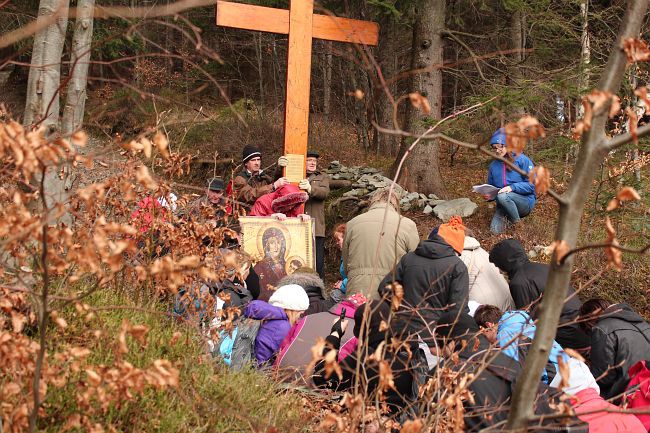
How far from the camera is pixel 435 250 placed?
5.97 metres

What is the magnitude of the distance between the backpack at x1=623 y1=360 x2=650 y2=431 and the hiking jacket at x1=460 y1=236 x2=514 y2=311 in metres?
1.67

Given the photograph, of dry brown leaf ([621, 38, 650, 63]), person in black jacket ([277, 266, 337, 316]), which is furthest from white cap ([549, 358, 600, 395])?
dry brown leaf ([621, 38, 650, 63])

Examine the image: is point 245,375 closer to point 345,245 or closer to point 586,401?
point 586,401

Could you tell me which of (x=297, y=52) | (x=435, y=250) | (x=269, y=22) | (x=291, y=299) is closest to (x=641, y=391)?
(x=435, y=250)

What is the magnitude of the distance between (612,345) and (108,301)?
3652mm

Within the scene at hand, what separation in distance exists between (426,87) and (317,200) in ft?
10.3

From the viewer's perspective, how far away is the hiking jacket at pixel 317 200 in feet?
28.9

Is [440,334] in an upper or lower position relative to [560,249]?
lower

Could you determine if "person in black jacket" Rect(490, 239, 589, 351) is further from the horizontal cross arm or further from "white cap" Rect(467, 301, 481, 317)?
the horizontal cross arm

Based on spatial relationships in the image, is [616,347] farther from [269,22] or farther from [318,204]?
[269,22]

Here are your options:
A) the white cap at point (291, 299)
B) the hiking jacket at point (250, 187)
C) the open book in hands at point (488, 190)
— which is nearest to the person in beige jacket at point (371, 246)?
the white cap at point (291, 299)

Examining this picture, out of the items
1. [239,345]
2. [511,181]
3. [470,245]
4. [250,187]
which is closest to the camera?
[239,345]

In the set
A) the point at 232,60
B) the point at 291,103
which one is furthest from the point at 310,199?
the point at 232,60

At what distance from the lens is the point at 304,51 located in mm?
8992
